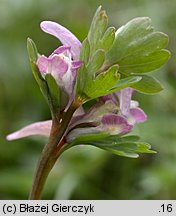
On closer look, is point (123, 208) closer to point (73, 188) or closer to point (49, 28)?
point (49, 28)

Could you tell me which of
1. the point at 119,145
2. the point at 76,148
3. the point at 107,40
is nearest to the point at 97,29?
the point at 107,40

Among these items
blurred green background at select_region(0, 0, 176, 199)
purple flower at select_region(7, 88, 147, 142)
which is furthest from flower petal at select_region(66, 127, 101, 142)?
blurred green background at select_region(0, 0, 176, 199)

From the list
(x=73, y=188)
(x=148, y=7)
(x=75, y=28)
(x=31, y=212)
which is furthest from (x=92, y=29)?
(x=148, y=7)

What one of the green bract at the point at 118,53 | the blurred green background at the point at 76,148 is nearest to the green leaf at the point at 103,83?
the green bract at the point at 118,53

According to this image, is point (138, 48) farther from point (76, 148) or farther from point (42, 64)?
point (76, 148)

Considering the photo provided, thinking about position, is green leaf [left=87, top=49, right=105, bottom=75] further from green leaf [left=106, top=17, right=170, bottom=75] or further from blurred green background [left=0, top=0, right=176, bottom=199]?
blurred green background [left=0, top=0, right=176, bottom=199]

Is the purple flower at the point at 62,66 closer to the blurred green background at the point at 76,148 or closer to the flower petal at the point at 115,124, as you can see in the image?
the flower petal at the point at 115,124
